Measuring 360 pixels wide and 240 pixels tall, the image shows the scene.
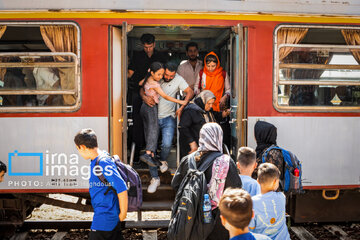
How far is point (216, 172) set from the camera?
285 cm

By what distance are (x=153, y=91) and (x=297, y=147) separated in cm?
206

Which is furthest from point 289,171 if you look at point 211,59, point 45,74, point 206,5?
point 45,74

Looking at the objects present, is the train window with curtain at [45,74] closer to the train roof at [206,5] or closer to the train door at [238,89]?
the train roof at [206,5]

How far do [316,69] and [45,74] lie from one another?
11.4 feet

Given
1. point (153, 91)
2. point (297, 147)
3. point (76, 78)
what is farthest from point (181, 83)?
point (297, 147)

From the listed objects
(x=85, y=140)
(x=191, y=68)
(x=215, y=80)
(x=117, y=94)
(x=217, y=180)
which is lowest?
(x=217, y=180)

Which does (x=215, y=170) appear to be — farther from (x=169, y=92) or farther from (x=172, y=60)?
(x=172, y=60)

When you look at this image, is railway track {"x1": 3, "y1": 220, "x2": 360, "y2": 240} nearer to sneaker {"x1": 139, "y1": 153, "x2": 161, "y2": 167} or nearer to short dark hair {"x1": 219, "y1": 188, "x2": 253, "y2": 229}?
sneaker {"x1": 139, "y1": 153, "x2": 161, "y2": 167}

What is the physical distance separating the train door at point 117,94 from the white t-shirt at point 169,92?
60cm

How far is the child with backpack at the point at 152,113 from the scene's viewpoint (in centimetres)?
479

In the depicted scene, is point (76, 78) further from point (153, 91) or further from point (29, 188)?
point (29, 188)

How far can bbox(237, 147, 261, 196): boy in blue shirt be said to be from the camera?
294cm

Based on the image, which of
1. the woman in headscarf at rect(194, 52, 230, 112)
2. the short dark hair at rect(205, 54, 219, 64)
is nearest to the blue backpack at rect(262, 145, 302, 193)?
the woman in headscarf at rect(194, 52, 230, 112)

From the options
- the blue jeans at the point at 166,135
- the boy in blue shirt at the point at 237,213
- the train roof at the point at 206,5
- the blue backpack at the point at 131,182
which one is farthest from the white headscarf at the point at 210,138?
the train roof at the point at 206,5
